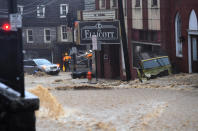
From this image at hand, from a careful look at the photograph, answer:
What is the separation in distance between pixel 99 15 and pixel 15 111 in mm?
27934

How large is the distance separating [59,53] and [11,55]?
48.1 m

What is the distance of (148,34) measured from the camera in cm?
3061

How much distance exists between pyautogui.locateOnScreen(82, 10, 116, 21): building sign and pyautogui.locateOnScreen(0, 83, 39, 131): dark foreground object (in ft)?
88.6

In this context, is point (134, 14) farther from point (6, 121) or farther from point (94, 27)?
point (6, 121)

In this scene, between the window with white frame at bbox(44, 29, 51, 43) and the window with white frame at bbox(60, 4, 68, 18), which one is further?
the window with white frame at bbox(44, 29, 51, 43)

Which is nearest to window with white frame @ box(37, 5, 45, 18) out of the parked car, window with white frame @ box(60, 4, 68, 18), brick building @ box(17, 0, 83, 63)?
brick building @ box(17, 0, 83, 63)

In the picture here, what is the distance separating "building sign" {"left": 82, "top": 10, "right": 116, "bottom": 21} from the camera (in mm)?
34719

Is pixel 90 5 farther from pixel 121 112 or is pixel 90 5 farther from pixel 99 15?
pixel 121 112

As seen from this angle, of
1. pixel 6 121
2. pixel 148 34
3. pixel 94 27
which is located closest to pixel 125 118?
pixel 6 121

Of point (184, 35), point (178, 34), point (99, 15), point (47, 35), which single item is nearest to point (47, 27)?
point (47, 35)

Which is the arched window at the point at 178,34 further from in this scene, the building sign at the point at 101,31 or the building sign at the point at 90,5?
the building sign at the point at 90,5

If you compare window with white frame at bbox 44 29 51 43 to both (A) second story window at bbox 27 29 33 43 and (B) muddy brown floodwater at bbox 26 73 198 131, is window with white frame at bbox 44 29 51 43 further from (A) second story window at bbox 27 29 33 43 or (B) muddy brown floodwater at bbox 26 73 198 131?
(B) muddy brown floodwater at bbox 26 73 198 131

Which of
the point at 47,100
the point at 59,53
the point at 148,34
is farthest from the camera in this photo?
the point at 59,53

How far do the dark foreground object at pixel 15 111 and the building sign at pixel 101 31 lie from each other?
26.3 meters
